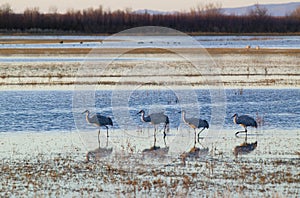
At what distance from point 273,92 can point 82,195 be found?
515 inches

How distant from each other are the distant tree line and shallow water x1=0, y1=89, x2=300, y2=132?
190 ft

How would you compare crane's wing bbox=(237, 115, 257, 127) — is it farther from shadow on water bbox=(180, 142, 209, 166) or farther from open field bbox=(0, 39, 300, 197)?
shadow on water bbox=(180, 142, 209, 166)

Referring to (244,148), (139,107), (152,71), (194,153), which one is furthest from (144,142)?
(152,71)

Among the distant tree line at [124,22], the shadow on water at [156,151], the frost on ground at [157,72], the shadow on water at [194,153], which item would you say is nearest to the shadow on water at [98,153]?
the shadow on water at [156,151]

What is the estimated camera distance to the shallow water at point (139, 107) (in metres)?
15.4

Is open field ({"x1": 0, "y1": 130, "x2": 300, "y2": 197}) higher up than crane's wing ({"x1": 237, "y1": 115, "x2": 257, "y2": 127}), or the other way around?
crane's wing ({"x1": 237, "y1": 115, "x2": 257, "y2": 127})

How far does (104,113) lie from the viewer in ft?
56.4

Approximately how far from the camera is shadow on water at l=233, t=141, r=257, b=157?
1207 cm

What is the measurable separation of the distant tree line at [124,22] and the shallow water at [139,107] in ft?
190

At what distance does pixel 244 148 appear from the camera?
12477 mm

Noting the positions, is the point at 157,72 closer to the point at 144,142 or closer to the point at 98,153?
the point at 144,142

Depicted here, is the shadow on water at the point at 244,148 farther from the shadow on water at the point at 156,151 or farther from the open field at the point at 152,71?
the open field at the point at 152,71

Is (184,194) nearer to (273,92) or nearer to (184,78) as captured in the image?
(273,92)

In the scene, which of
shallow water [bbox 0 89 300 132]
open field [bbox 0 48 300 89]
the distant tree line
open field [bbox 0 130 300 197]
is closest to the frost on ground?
open field [bbox 0 48 300 89]
